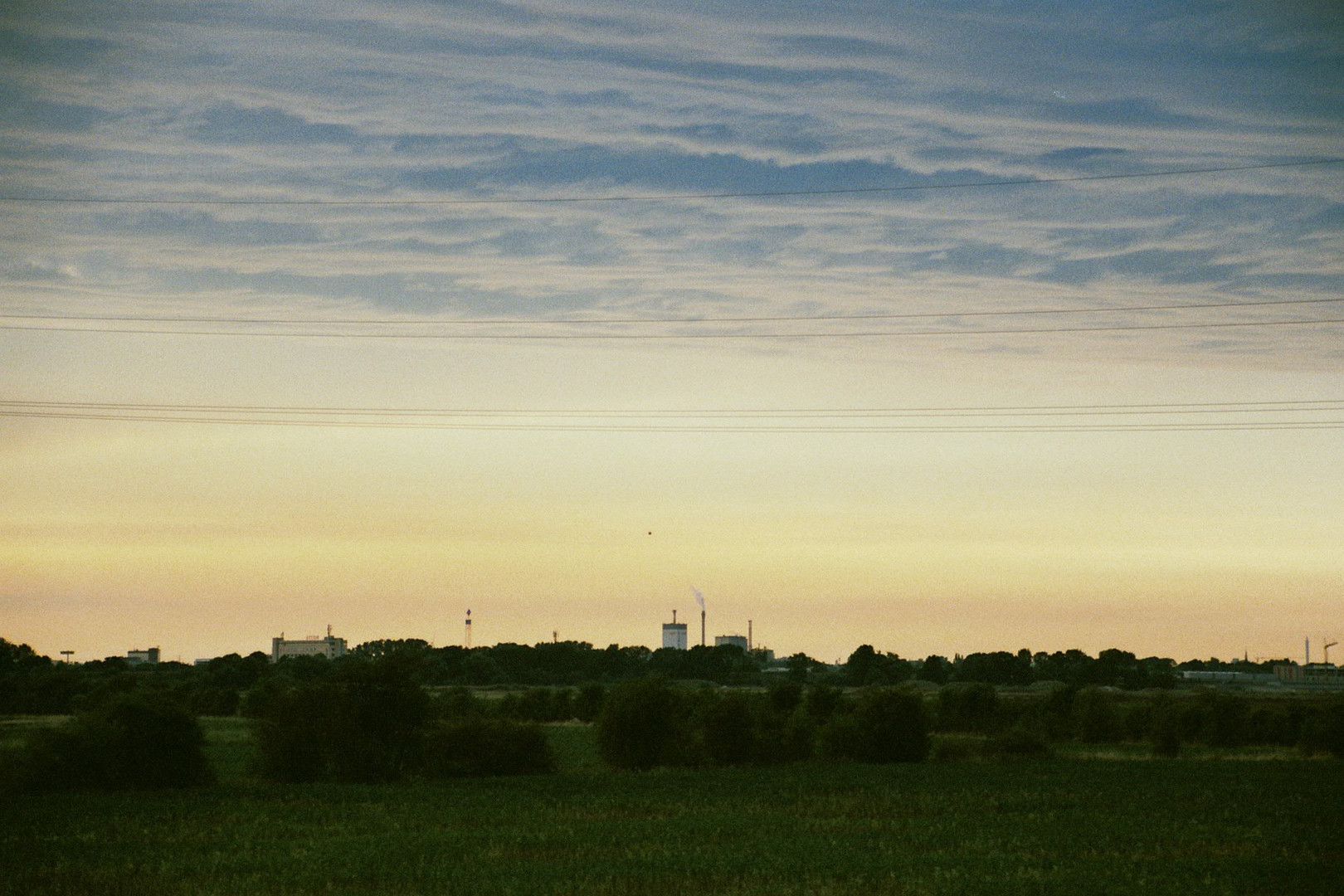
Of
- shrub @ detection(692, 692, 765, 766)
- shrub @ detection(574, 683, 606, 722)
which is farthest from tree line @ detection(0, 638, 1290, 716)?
shrub @ detection(692, 692, 765, 766)

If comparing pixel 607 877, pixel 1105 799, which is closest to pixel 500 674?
pixel 1105 799

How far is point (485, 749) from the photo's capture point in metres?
55.5

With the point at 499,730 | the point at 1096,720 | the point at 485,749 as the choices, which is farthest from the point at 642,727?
the point at 1096,720

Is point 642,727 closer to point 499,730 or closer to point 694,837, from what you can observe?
point 499,730

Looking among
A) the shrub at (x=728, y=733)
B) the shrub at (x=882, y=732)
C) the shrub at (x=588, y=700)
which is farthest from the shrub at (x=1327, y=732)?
the shrub at (x=588, y=700)

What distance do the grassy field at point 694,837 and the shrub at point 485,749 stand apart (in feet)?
14.7

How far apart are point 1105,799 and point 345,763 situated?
29.1 meters

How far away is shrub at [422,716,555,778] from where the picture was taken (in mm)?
54906

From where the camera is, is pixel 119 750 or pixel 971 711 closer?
pixel 119 750

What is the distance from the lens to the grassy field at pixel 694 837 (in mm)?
25766

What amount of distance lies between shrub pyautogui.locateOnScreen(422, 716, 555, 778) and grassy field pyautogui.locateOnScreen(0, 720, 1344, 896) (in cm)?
448

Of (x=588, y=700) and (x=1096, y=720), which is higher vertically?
(x=588, y=700)

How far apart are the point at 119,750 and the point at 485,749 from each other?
50.4ft

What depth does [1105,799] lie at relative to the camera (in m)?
42.1
